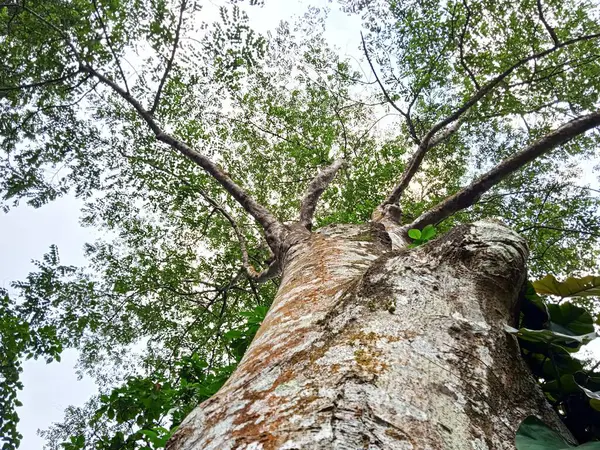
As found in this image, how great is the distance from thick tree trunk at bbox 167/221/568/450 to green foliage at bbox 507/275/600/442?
0.08 m

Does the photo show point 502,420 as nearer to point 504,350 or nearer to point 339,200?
point 504,350

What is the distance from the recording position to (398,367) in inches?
36.2

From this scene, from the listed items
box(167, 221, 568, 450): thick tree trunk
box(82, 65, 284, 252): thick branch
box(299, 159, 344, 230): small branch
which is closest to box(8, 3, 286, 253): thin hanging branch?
box(82, 65, 284, 252): thick branch

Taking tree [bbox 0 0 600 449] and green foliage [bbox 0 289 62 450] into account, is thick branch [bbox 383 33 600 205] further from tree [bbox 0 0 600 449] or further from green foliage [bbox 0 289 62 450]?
green foliage [bbox 0 289 62 450]

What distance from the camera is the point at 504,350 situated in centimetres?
108

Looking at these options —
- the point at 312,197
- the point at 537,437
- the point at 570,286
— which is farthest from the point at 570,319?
the point at 312,197

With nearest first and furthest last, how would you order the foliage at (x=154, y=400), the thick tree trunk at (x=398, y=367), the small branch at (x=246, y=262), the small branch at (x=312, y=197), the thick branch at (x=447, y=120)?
1. the thick tree trunk at (x=398, y=367)
2. the foliage at (x=154, y=400)
3. the thick branch at (x=447, y=120)
4. the small branch at (x=312, y=197)
5. the small branch at (x=246, y=262)

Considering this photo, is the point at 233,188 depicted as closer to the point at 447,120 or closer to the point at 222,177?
the point at 222,177

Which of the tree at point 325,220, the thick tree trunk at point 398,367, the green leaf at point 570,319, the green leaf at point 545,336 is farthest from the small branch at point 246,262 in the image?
the green leaf at point 545,336

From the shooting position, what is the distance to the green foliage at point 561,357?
1.08 meters

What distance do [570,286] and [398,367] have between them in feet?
2.73

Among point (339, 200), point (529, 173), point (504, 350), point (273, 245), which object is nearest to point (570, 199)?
point (529, 173)

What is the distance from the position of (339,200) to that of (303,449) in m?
7.34

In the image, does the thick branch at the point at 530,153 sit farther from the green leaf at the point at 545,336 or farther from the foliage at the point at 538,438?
the foliage at the point at 538,438
